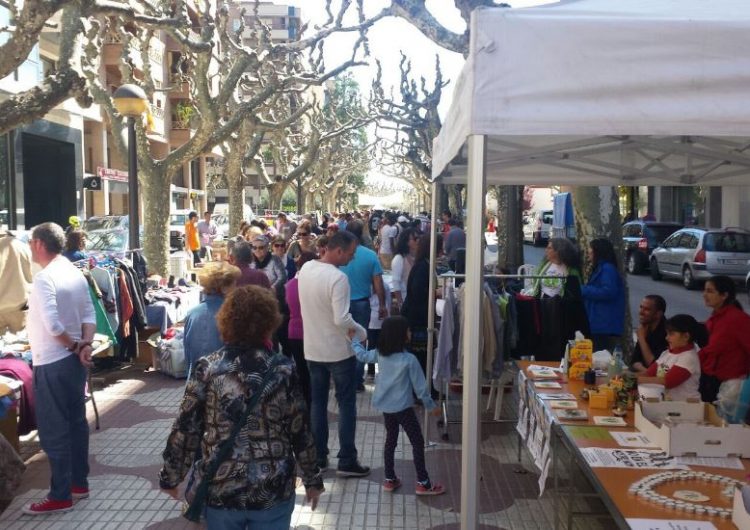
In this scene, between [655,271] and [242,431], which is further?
[655,271]

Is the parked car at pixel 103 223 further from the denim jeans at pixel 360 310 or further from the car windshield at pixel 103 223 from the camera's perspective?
the denim jeans at pixel 360 310

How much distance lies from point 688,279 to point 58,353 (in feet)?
60.3

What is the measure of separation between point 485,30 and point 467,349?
1.24 metres

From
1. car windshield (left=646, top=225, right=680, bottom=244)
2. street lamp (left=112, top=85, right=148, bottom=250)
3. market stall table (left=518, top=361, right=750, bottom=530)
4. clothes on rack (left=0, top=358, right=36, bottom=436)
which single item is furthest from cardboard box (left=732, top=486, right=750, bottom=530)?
car windshield (left=646, top=225, right=680, bottom=244)

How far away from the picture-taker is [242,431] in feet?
9.95

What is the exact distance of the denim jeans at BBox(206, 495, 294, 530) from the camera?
9.90 feet

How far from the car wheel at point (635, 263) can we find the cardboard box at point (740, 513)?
23223mm

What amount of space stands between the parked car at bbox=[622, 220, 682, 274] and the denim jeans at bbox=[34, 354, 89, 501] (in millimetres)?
21800

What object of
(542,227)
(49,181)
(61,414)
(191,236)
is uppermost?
(49,181)

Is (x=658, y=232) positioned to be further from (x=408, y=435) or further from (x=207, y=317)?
(x=207, y=317)

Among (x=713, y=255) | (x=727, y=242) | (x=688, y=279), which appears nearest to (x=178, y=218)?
(x=688, y=279)

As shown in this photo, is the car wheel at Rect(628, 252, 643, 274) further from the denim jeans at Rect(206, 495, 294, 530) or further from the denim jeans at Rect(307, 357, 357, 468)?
the denim jeans at Rect(206, 495, 294, 530)

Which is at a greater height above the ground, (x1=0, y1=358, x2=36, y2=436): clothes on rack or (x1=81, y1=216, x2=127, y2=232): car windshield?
(x1=81, y1=216, x2=127, y2=232): car windshield

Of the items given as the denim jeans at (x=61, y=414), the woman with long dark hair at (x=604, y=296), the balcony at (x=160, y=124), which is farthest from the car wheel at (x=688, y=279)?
the balcony at (x=160, y=124)
